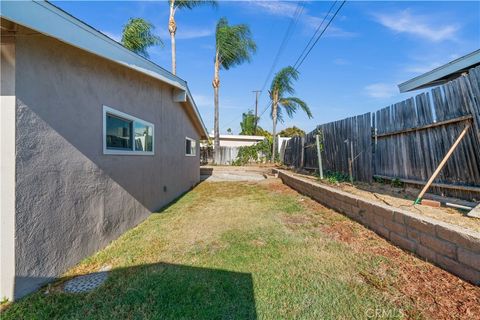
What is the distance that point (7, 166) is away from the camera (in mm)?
2281

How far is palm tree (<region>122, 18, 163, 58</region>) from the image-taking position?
549 inches

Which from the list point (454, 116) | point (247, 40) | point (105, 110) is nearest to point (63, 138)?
point (105, 110)

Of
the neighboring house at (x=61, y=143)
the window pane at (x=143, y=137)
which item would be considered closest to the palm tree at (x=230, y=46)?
the window pane at (x=143, y=137)

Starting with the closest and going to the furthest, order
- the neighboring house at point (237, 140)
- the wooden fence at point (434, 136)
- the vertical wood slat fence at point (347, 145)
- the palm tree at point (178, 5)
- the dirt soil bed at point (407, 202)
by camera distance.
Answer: the dirt soil bed at point (407, 202), the wooden fence at point (434, 136), the vertical wood slat fence at point (347, 145), the palm tree at point (178, 5), the neighboring house at point (237, 140)

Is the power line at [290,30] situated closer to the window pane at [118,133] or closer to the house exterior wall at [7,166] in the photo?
the window pane at [118,133]

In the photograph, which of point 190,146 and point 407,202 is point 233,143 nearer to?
point 190,146

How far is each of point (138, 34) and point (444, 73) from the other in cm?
1471

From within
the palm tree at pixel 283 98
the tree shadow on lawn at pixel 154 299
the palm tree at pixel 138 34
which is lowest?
the tree shadow on lawn at pixel 154 299

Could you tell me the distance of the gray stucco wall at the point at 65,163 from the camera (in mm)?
2391

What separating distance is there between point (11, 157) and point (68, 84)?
1.18 metres

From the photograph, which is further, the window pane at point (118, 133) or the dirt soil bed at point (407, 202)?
the window pane at point (118, 133)

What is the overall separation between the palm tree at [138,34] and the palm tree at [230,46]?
5.30 meters

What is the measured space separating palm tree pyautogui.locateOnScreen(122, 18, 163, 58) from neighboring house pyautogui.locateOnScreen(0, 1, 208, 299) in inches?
446

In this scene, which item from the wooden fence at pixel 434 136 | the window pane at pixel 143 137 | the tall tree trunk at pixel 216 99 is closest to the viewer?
the wooden fence at pixel 434 136
